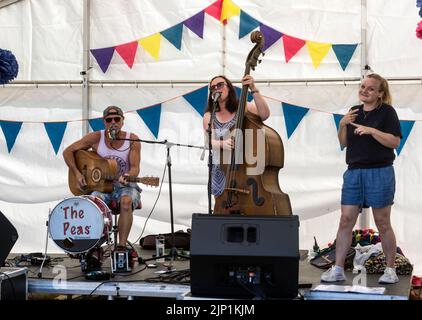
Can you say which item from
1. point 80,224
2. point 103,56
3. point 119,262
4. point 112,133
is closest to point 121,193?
point 112,133

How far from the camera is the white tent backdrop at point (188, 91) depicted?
591 cm

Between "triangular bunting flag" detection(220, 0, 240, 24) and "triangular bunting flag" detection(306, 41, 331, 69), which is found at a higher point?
"triangular bunting flag" detection(220, 0, 240, 24)

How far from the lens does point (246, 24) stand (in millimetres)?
6180

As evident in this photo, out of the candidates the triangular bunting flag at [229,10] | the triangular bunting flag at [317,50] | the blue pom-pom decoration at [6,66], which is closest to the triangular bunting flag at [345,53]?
the triangular bunting flag at [317,50]

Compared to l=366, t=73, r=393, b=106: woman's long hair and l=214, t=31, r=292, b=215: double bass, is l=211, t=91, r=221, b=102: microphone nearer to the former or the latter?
l=214, t=31, r=292, b=215: double bass

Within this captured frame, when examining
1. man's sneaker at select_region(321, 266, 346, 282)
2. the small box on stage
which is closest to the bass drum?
the small box on stage

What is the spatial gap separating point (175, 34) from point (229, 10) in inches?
22.9

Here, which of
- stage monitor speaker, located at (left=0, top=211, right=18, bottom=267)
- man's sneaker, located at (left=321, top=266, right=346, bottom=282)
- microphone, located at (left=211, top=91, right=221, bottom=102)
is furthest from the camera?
microphone, located at (left=211, top=91, right=221, bottom=102)

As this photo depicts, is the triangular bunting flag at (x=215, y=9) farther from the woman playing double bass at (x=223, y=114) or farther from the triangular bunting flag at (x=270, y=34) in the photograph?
the woman playing double bass at (x=223, y=114)

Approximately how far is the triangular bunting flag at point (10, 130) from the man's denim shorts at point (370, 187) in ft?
12.5

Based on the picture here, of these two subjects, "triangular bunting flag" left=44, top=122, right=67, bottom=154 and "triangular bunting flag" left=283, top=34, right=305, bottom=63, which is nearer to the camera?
"triangular bunting flag" left=283, top=34, right=305, bottom=63

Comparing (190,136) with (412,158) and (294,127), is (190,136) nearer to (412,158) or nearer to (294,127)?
(294,127)

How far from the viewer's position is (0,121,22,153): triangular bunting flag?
21.5 ft

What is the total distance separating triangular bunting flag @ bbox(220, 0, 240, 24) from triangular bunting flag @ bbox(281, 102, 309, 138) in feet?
3.19
